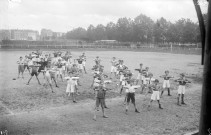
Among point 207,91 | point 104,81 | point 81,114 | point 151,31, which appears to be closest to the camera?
point 207,91

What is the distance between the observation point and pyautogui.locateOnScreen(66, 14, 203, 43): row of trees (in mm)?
74250

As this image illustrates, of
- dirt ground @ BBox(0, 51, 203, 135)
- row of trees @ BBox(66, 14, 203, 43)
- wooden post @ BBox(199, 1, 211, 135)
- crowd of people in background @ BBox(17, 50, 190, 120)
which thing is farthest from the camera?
row of trees @ BBox(66, 14, 203, 43)

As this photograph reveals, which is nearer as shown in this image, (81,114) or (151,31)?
(81,114)

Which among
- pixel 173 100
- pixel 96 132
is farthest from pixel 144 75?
pixel 96 132

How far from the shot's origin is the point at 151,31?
85.6 meters

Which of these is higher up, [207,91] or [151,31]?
[151,31]

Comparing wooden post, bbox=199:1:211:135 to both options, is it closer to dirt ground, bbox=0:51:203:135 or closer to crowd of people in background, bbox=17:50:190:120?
dirt ground, bbox=0:51:203:135

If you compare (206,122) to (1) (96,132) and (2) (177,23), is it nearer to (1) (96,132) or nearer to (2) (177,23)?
(1) (96,132)

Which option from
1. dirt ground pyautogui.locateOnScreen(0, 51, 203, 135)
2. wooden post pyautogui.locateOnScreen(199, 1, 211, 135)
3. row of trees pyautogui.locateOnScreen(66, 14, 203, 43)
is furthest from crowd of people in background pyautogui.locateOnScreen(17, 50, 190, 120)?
row of trees pyautogui.locateOnScreen(66, 14, 203, 43)

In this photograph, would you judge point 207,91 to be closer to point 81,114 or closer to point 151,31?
point 81,114

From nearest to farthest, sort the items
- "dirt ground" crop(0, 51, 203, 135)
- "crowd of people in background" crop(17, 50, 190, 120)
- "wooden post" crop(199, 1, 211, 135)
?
"wooden post" crop(199, 1, 211, 135) → "dirt ground" crop(0, 51, 203, 135) → "crowd of people in background" crop(17, 50, 190, 120)

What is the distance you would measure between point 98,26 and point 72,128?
107 meters

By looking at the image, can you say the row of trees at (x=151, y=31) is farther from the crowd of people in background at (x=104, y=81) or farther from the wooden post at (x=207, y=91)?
the wooden post at (x=207, y=91)

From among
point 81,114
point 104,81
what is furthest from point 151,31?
point 81,114
